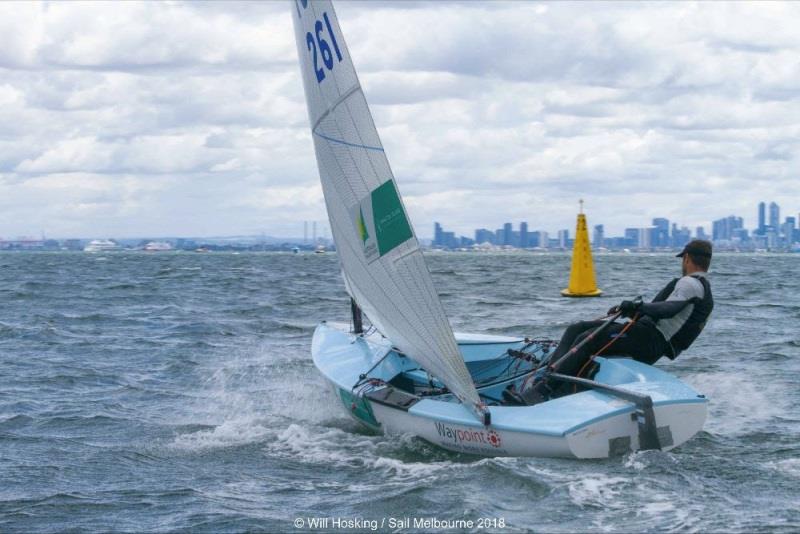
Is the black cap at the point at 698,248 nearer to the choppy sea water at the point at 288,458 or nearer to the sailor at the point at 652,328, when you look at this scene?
the sailor at the point at 652,328

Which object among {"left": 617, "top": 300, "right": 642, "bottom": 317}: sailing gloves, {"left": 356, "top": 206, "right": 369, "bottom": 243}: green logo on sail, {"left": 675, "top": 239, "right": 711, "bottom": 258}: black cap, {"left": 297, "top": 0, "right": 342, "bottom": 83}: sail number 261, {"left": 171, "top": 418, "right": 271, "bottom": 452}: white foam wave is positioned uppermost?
{"left": 297, "top": 0, "right": 342, "bottom": 83}: sail number 261

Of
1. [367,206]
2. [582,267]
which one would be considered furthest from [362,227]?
[582,267]

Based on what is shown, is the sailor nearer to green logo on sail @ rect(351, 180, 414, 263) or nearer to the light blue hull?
the light blue hull

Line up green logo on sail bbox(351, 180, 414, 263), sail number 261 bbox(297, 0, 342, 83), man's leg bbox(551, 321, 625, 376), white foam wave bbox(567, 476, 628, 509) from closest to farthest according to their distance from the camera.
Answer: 1. white foam wave bbox(567, 476, 628, 509)
2. green logo on sail bbox(351, 180, 414, 263)
3. sail number 261 bbox(297, 0, 342, 83)
4. man's leg bbox(551, 321, 625, 376)

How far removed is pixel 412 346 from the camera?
7652mm

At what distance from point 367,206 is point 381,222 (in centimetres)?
19

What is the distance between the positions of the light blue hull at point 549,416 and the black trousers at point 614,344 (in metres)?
0.12

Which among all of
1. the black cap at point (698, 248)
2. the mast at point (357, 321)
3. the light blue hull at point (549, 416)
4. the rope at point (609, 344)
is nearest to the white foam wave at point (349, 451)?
the light blue hull at point (549, 416)

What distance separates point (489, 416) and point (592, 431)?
0.69 m

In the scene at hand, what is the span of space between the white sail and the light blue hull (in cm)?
23

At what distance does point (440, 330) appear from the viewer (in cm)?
720

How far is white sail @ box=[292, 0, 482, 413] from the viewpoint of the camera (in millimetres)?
7180

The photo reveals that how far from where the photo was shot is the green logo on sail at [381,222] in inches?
281

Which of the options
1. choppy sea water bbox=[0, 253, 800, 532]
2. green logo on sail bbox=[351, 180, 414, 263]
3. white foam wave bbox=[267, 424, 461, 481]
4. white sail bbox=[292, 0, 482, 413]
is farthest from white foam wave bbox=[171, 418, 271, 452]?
green logo on sail bbox=[351, 180, 414, 263]
